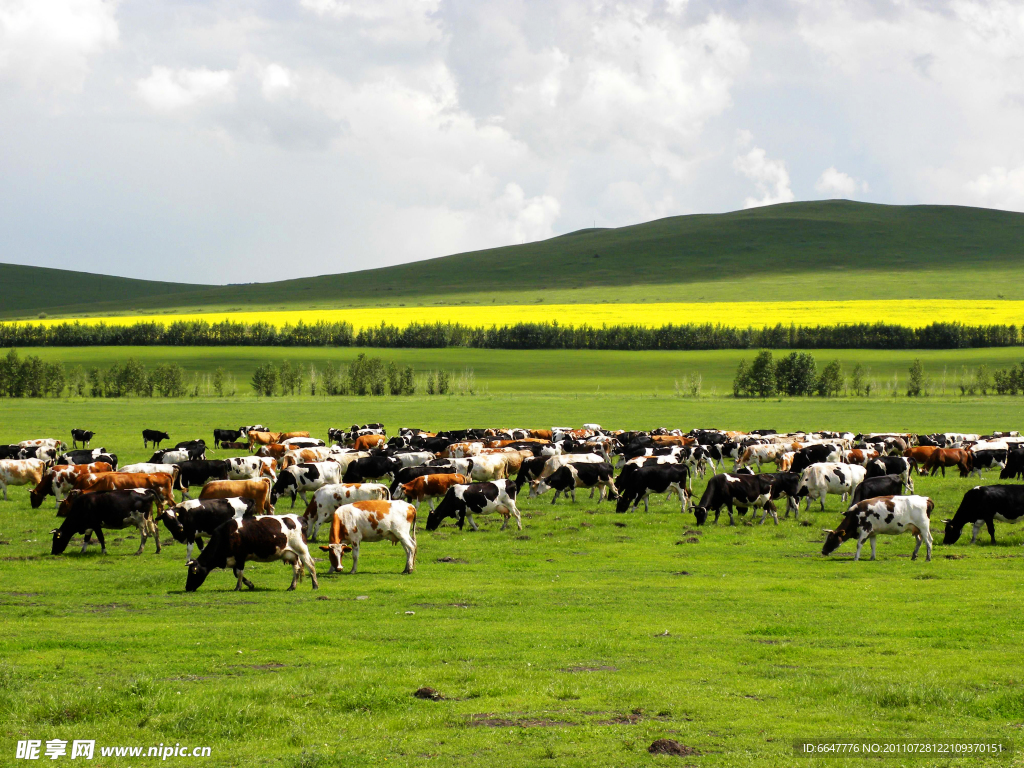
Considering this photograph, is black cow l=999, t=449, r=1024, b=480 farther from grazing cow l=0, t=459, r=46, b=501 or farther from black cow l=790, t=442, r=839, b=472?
grazing cow l=0, t=459, r=46, b=501

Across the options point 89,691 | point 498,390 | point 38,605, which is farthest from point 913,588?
point 498,390

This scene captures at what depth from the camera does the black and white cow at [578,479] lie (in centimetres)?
2970

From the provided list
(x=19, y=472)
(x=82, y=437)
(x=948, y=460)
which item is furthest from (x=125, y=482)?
(x=948, y=460)

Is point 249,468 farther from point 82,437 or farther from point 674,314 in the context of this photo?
point 674,314

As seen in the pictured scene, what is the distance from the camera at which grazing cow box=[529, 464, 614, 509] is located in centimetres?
2970

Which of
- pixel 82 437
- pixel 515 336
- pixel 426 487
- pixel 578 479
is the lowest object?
pixel 82 437

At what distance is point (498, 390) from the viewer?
345 feet

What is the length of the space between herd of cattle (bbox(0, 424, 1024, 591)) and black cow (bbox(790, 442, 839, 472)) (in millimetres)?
94

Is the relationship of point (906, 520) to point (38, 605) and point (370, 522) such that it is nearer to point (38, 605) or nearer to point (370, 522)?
point (370, 522)

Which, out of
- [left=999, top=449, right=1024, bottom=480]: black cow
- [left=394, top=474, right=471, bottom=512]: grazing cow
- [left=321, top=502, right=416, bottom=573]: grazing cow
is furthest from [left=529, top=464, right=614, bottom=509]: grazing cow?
[left=999, top=449, right=1024, bottom=480]: black cow

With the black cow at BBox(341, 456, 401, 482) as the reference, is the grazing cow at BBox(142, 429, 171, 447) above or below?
below

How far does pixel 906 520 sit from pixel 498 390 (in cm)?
8569

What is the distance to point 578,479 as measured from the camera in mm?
30047

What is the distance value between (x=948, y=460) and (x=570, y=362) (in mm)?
88542
